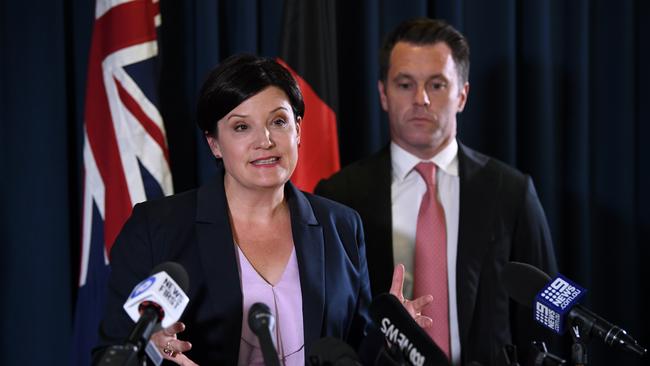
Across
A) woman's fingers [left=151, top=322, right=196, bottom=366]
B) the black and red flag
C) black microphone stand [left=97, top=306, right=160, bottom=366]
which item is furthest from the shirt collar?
black microphone stand [left=97, top=306, right=160, bottom=366]

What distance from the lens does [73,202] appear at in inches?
116

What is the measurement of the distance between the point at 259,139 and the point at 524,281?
714mm

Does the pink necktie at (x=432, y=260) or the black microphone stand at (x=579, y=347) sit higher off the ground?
the black microphone stand at (x=579, y=347)

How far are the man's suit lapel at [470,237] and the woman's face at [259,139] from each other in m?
0.85

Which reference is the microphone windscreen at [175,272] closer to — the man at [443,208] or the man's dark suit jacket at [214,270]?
the man's dark suit jacket at [214,270]

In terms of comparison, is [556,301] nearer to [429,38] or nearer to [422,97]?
[422,97]

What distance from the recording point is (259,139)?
6.21ft

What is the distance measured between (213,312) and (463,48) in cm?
135

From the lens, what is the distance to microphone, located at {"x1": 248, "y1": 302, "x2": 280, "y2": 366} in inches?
47.9

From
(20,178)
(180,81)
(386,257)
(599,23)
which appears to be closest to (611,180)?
(599,23)

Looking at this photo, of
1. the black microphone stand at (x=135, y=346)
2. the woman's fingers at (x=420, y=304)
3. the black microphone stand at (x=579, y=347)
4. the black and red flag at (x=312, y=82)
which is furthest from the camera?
the black and red flag at (x=312, y=82)

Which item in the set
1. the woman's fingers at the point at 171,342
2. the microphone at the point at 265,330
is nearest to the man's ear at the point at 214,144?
the woman's fingers at the point at 171,342

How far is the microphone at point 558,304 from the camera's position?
133 cm

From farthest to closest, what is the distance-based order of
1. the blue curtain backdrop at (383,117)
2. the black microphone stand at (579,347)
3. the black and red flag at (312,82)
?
the black and red flag at (312,82) → the blue curtain backdrop at (383,117) → the black microphone stand at (579,347)
